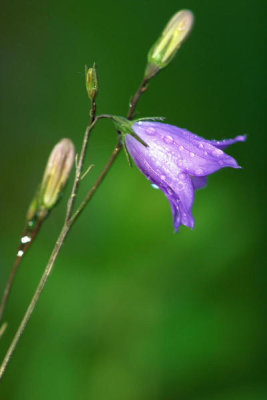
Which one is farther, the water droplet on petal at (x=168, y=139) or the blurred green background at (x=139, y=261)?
the blurred green background at (x=139, y=261)

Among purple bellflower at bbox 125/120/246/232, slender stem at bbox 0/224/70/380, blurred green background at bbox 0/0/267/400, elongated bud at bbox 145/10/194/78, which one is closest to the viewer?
slender stem at bbox 0/224/70/380

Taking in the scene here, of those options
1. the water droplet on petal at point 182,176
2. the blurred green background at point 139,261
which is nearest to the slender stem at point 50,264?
the water droplet on petal at point 182,176

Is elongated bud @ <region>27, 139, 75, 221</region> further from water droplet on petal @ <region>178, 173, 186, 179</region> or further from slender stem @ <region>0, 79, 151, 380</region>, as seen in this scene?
water droplet on petal @ <region>178, 173, 186, 179</region>

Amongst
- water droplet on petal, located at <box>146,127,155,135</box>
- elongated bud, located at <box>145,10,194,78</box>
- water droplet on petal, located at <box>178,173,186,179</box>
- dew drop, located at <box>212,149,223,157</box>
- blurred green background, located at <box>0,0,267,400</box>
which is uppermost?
elongated bud, located at <box>145,10,194,78</box>

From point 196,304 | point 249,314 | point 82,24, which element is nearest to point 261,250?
point 249,314

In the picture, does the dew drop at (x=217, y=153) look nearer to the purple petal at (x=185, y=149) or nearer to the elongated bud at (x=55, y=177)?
the purple petal at (x=185, y=149)

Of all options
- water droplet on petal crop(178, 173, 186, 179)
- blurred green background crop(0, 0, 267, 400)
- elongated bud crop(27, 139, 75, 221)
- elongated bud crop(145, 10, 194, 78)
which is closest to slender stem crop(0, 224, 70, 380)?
elongated bud crop(27, 139, 75, 221)

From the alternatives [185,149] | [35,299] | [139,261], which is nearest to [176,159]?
[185,149]
